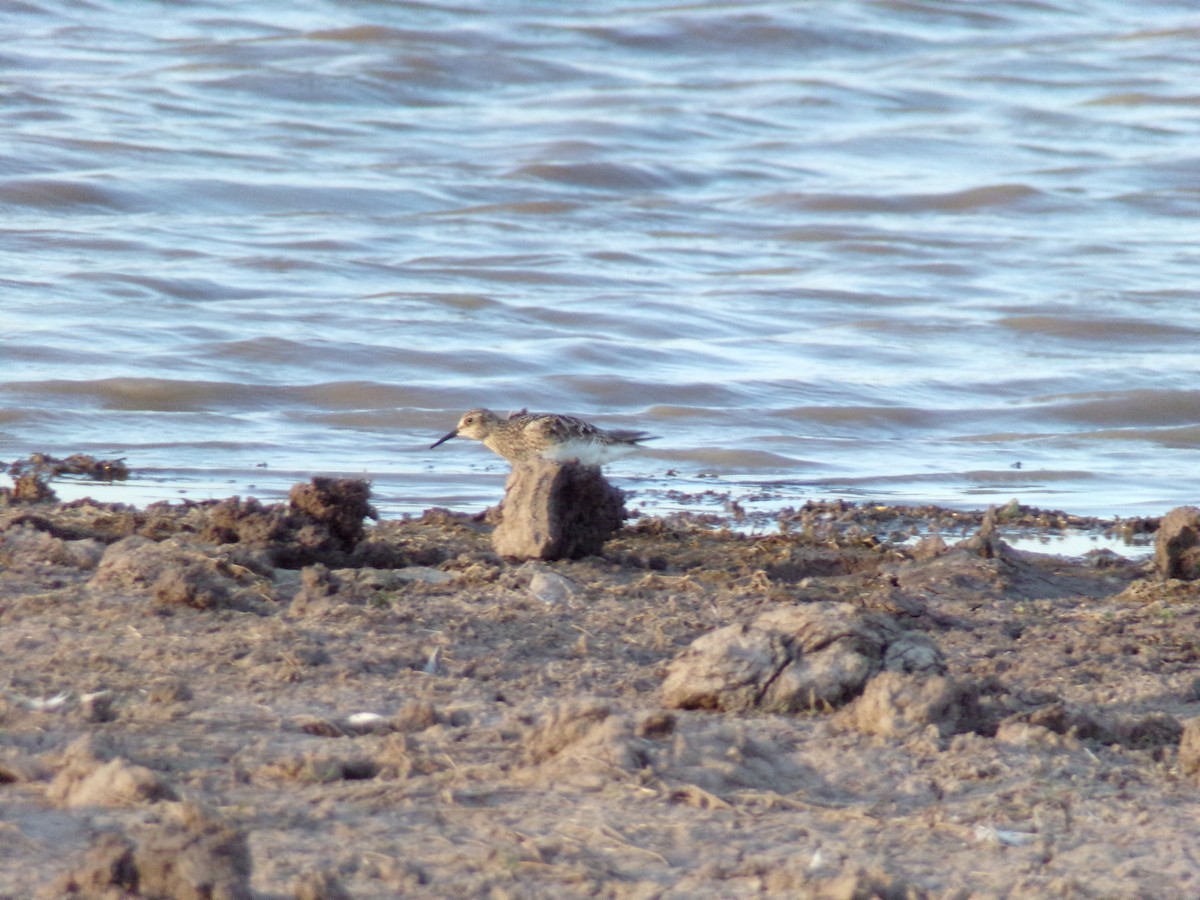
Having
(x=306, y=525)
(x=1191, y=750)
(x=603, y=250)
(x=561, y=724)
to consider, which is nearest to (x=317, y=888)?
(x=561, y=724)

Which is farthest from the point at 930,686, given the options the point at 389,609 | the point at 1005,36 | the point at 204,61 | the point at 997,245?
the point at 1005,36

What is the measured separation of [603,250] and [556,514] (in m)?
10.0

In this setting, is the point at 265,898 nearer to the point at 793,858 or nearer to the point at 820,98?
the point at 793,858

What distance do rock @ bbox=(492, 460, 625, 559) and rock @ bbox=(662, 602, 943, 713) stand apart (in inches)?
57.6

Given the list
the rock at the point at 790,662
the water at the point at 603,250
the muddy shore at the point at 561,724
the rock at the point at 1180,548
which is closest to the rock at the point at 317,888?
the muddy shore at the point at 561,724

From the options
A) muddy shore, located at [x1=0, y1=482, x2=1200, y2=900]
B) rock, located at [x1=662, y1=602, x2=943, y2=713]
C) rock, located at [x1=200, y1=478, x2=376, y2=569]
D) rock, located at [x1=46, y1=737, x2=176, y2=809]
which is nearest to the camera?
muddy shore, located at [x1=0, y1=482, x2=1200, y2=900]

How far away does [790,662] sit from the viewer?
4129mm

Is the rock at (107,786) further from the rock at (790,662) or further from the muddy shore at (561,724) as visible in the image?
the rock at (790,662)

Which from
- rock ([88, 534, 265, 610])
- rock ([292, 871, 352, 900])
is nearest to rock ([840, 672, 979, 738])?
rock ([292, 871, 352, 900])

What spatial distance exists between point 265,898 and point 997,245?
14.6m

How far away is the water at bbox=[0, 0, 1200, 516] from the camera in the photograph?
9.74 metres

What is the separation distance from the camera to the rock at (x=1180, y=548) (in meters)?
5.90

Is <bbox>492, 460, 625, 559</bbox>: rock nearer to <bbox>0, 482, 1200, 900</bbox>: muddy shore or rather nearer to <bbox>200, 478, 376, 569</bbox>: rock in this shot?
<bbox>0, 482, 1200, 900</bbox>: muddy shore

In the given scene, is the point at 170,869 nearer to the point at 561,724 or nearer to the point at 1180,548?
the point at 561,724
